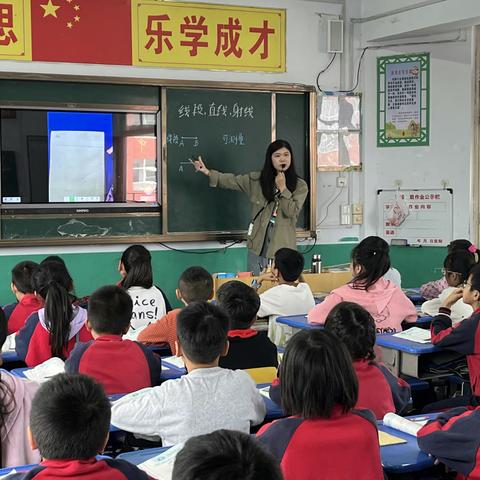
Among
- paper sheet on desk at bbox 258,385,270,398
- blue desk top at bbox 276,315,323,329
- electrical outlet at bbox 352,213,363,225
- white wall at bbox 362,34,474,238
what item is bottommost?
paper sheet on desk at bbox 258,385,270,398

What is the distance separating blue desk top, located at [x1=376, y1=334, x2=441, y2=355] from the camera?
3746 millimetres

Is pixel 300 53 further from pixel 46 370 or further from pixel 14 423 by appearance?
pixel 14 423

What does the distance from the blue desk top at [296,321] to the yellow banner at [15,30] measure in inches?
116

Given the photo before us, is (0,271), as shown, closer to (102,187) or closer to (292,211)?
(102,187)

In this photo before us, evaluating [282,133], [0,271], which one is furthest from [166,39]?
[0,271]

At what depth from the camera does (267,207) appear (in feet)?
21.0

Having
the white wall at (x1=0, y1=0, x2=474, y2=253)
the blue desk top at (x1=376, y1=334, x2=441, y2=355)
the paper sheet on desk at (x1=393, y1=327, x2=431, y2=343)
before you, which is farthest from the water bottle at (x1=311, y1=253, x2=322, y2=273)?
the blue desk top at (x1=376, y1=334, x2=441, y2=355)

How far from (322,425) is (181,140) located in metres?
4.70

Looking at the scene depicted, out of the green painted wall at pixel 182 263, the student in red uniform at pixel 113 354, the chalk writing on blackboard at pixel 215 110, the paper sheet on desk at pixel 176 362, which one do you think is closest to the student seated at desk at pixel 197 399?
the student in red uniform at pixel 113 354

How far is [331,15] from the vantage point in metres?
6.98

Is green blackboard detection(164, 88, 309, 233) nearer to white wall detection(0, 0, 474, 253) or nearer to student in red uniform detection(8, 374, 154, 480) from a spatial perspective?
white wall detection(0, 0, 474, 253)

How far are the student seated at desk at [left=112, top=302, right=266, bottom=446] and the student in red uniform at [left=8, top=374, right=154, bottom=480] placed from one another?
0.74 m

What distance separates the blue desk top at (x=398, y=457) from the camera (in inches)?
88.1

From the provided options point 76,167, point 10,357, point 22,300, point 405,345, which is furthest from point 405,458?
point 76,167
